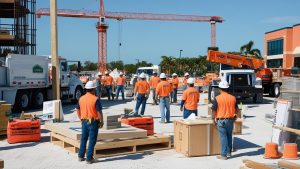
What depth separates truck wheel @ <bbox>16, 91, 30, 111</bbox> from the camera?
67.5ft

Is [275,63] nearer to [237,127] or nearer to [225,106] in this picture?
[237,127]

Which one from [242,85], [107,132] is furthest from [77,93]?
[107,132]

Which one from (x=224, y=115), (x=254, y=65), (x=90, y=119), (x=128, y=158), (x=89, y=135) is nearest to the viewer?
(x=90, y=119)

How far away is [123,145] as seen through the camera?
32.4ft

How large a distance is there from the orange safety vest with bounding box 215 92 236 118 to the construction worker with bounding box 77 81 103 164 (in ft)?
8.64

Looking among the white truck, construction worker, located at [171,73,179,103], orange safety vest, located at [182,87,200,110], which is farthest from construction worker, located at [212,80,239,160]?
construction worker, located at [171,73,179,103]

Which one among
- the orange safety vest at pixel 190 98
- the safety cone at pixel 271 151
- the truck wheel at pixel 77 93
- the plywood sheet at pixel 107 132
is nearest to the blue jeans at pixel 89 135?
the plywood sheet at pixel 107 132

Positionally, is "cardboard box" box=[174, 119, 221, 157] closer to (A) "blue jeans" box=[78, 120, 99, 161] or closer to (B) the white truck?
(A) "blue jeans" box=[78, 120, 99, 161]

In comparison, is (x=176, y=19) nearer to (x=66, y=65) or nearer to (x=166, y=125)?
(x=66, y=65)

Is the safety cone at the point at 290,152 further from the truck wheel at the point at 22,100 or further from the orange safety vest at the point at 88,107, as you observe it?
the truck wheel at the point at 22,100

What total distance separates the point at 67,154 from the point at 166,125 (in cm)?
532

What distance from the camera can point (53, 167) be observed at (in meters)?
8.90

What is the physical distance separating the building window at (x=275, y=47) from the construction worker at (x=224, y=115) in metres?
47.0

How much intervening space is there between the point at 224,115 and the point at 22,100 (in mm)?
14103
